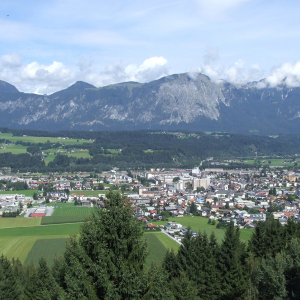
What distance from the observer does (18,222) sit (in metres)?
32.9

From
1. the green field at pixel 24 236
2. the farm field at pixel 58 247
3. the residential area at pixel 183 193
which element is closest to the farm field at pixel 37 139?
the residential area at pixel 183 193

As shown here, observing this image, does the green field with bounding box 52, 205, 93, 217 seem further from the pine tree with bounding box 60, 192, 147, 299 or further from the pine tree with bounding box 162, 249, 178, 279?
the pine tree with bounding box 60, 192, 147, 299

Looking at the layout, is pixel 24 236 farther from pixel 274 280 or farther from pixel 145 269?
pixel 145 269

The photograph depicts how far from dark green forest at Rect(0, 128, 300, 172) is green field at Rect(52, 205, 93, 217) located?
30.6 m

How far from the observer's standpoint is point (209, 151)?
9619 cm

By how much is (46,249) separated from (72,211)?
533 inches

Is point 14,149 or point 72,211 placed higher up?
point 14,149

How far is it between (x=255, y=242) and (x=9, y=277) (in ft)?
27.7

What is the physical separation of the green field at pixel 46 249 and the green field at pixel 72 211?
29.8 ft

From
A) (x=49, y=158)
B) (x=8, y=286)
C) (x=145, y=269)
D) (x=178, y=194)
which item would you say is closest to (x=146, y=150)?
(x=49, y=158)

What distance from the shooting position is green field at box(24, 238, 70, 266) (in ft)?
71.2

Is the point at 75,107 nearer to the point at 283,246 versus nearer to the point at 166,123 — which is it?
the point at 166,123

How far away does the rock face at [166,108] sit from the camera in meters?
152

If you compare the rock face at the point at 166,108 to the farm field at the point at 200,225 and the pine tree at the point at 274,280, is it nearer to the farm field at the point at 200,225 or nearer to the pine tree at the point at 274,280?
the farm field at the point at 200,225
